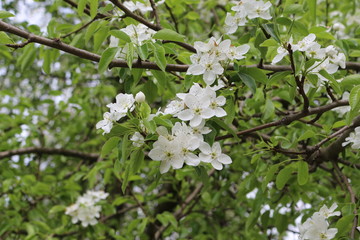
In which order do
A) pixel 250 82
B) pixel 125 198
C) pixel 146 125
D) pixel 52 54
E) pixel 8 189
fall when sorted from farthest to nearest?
pixel 8 189 → pixel 125 198 → pixel 52 54 → pixel 250 82 → pixel 146 125

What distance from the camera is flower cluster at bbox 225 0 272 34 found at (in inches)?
58.3

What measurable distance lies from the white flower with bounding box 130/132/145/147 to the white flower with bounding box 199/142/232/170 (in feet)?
0.54

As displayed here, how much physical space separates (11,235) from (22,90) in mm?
1859

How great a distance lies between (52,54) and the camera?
201 centimetres

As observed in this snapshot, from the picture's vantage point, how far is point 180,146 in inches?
48.3

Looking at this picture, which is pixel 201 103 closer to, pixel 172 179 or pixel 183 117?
pixel 183 117

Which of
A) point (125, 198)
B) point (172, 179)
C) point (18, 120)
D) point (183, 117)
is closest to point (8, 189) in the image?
point (18, 120)

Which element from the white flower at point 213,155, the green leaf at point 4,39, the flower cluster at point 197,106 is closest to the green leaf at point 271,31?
the flower cluster at point 197,106

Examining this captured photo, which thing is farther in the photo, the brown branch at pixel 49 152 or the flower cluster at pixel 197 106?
the brown branch at pixel 49 152

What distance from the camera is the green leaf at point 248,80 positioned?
4.49 ft

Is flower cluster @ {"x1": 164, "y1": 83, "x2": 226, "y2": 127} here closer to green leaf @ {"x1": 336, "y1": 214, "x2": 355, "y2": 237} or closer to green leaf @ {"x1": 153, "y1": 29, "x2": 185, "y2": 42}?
green leaf @ {"x1": 153, "y1": 29, "x2": 185, "y2": 42}

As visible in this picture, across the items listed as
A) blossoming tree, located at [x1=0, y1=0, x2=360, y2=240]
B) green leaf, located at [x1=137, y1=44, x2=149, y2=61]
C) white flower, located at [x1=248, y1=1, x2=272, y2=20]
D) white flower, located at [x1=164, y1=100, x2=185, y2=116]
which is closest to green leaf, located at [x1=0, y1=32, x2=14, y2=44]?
blossoming tree, located at [x1=0, y1=0, x2=360, y2=240]

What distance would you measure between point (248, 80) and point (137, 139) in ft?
1.28

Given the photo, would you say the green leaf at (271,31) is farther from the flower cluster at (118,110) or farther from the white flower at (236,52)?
the flower cluster at (118,110)
